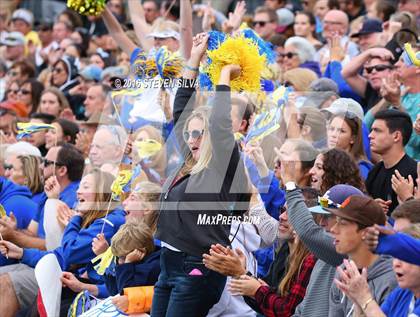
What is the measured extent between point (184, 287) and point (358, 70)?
3.84m

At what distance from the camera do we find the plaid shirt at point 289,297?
626 cm

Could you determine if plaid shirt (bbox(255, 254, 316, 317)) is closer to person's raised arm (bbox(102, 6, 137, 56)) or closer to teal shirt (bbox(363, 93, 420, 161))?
teal shirt (bbox(363, 93, 420, 161))

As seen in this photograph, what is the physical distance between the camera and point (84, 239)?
25.7 feet

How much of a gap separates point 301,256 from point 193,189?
2.54ft

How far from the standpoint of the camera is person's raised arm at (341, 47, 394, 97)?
9.26 m

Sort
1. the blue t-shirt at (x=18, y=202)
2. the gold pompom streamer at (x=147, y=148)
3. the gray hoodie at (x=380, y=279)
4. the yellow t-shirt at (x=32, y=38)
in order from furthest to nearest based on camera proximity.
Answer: the yellow t-shirt at (x=32, y=38) < the blue t-shirt at (x=18, y=202) < the gold pompom streamer at (x=147, y=148) < the gray hoodie at (x=380, y=279)

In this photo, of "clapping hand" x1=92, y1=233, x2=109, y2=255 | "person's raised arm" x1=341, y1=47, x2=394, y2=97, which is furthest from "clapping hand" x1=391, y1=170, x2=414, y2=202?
"person's raised arm" x1=341, y1=47, x2=394, y2=97

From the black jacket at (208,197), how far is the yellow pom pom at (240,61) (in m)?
0.43

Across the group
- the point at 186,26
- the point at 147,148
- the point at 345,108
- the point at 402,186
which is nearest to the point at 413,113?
the point at 345,108

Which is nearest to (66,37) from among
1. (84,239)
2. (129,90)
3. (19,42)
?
(19,42)

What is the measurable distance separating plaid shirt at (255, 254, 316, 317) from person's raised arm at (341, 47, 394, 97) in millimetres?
3425

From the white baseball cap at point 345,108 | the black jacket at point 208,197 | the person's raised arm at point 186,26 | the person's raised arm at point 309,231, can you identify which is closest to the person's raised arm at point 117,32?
the person's raised arm at point 186,26

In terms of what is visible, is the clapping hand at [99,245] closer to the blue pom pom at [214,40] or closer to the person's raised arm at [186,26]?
the blue pom pom at [214,40]

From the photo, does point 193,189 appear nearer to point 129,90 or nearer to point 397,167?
point 397,167
